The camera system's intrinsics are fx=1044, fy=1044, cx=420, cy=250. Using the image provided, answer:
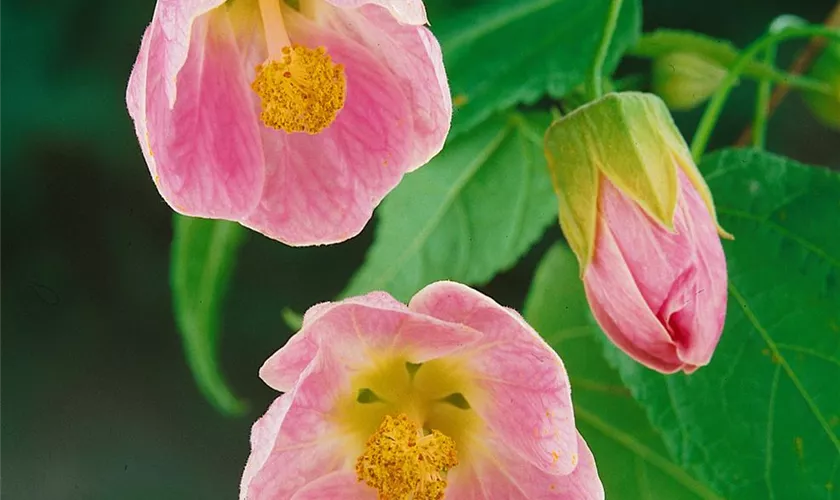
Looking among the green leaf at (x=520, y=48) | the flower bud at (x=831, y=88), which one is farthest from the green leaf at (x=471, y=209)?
the flower bud at (x=831, y=88)

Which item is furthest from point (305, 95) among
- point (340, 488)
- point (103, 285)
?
point (103, 285)

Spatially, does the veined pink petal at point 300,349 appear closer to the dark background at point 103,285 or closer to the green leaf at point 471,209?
the green leaf at point 471,209

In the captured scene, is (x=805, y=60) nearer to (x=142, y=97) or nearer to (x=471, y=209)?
(x=471, y=209)

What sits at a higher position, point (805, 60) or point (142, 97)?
point (142, 97)

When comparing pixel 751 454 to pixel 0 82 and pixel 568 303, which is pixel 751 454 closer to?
pixel 568 303

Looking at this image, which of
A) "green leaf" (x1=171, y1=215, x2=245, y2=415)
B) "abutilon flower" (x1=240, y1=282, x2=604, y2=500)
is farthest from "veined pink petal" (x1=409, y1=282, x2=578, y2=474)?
"green leaf" (x1=171, y1=215, x2=245, y2=415)
